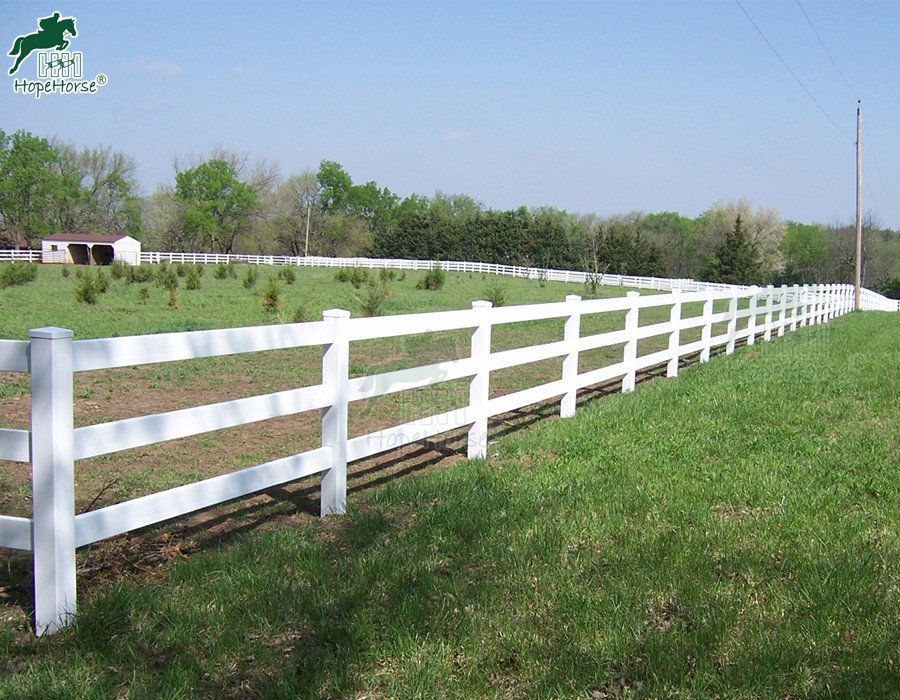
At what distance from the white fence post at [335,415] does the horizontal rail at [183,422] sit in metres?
0.09

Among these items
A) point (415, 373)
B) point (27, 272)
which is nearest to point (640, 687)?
point (415, 373)

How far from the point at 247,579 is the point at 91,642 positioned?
762mm

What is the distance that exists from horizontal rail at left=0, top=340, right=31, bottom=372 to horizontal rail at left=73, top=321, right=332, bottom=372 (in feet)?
0.62

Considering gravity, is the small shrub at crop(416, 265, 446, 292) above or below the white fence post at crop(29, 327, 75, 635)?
above

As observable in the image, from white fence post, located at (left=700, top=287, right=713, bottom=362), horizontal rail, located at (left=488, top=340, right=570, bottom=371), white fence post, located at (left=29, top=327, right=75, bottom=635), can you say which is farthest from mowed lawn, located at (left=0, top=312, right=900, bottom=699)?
white fence post, located at (left=700, top=287, right=713, bottom=362)

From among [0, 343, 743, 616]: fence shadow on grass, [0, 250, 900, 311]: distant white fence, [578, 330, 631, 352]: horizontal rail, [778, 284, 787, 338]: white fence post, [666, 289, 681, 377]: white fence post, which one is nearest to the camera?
[0, 343, 743, 616]: fence shadow on grass

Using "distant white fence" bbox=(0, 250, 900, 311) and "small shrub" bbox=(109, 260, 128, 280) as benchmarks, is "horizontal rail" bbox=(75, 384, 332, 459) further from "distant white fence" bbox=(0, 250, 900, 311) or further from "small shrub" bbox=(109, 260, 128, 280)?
"distant white fence" bbox=(0, 250, 900, 311)

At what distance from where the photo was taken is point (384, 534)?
462 centimetres

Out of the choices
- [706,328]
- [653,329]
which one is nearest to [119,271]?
[706,328]

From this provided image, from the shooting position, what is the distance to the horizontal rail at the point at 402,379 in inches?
205

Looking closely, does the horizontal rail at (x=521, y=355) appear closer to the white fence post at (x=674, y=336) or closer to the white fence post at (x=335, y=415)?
the white fence post at (x=335, y=415)

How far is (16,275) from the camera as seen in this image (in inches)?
1220

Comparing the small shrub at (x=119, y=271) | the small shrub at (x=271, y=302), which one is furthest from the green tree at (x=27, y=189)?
the small shrub at (x=271, y=302)

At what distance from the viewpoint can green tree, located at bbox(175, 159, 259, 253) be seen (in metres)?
89.6
